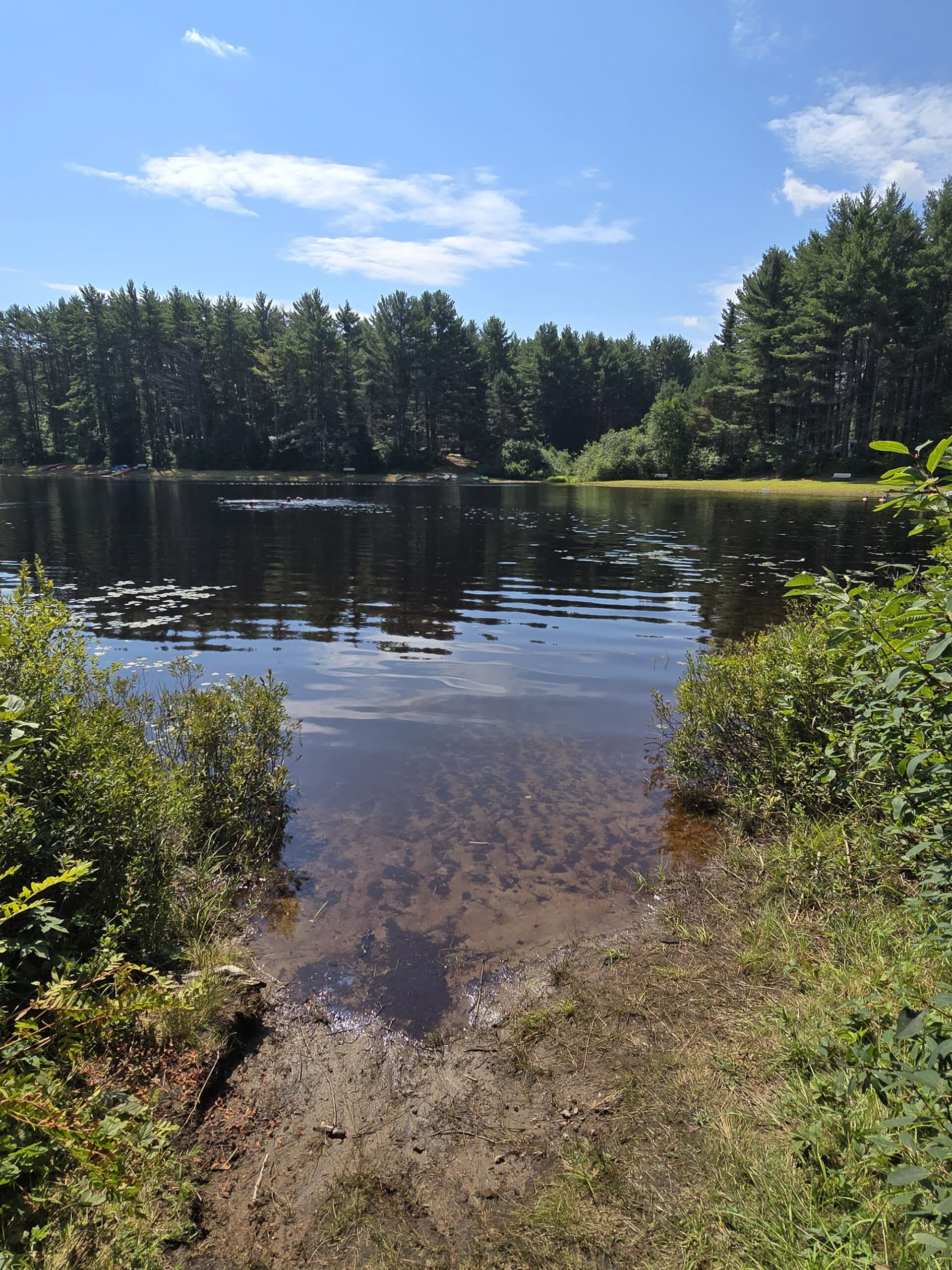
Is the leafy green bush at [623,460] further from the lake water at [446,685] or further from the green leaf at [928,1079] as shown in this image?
the green leaf at [928,1079]

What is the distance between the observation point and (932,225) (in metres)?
64.6

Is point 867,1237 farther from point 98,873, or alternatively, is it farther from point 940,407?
point 940,407

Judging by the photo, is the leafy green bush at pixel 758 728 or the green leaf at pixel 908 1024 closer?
the green leaf at pixel 908 1024

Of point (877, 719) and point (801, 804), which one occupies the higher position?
point (877, 719)

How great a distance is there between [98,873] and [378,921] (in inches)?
87.6

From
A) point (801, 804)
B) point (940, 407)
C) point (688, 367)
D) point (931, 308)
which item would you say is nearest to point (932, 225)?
point (931, 308)

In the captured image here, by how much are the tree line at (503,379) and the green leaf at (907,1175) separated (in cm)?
7023

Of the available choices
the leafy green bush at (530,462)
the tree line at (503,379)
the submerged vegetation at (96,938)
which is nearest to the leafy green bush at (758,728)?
the submerged vegetation at (96,938)

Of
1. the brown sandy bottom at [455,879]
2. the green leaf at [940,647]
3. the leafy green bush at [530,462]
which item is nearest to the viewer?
the green leaf at [940,647]

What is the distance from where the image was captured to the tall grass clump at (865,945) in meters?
2.20

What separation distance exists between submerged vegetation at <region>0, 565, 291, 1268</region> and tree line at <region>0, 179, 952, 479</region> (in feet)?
227

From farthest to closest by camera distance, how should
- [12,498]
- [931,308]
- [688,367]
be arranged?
[688,367], [931,308], [12,498]

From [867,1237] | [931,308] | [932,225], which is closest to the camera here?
[867,1237]

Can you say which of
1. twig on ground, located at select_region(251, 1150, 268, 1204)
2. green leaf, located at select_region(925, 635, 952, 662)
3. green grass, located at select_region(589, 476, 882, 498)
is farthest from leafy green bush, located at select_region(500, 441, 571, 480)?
green leaf, located at select_region(925, 635, 952, 662)
